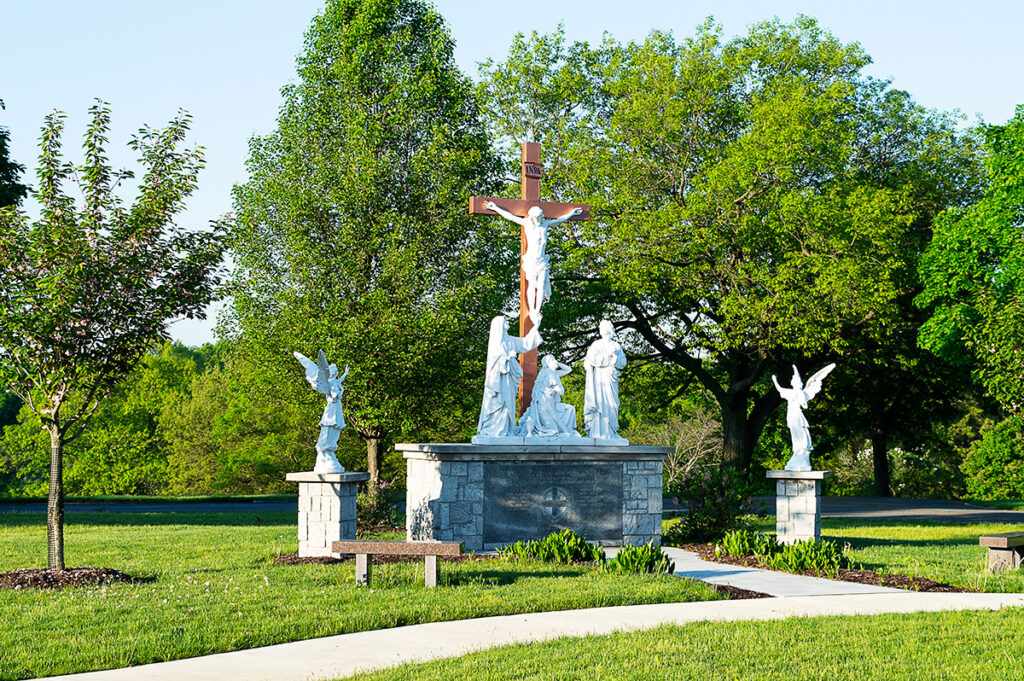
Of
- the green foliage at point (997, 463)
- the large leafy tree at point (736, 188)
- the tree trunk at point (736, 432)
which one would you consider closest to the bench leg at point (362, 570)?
the large leafy tree at point (736, 188)

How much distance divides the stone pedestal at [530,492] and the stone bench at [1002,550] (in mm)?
4501

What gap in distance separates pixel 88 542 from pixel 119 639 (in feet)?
30.6

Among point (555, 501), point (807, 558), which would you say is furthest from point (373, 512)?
point (807, 558)

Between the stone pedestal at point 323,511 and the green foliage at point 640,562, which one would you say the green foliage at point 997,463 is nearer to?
the green foliage at point 640,562

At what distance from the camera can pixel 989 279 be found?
25188 mm

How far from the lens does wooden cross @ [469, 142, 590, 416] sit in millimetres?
16297

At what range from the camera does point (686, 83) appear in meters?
26.7

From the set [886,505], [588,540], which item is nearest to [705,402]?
[886,505]

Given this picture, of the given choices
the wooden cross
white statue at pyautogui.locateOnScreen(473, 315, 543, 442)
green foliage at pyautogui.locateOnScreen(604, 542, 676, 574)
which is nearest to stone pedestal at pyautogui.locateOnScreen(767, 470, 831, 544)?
the wooden cross

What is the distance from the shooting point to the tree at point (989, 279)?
926 inches

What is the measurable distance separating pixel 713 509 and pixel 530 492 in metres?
3.35

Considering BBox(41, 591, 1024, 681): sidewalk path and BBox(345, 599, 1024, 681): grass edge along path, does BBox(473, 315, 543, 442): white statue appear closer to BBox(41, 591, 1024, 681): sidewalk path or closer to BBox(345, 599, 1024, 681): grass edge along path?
BBox(41, 591, 1024, 681): sidewalk path

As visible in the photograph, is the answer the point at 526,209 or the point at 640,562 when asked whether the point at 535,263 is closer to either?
the point at 526,209

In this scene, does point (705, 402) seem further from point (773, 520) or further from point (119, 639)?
point (119, 639)
